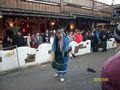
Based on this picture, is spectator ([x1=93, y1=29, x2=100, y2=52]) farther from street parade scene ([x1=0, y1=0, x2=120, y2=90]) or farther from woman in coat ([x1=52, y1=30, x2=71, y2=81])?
woman in coat ([x1=52, y1=30, x2=71, y2=81])

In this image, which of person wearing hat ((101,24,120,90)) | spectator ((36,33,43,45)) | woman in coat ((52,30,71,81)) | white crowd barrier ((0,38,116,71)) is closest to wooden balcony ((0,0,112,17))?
spectator ((36,33,43,45))

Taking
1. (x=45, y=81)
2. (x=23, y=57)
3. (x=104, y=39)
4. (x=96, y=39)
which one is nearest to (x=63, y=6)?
(x=104, y=39)

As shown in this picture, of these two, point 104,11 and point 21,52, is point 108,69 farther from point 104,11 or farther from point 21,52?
point 104,11

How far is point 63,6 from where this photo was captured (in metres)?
26.3

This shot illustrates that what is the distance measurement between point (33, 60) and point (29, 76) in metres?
3.13

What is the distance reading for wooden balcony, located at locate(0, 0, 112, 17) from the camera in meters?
19.6

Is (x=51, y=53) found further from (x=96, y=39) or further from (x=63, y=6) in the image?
→ (x=63, y=6)

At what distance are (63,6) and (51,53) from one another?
16.3 m

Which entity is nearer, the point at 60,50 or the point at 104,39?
the point at 60,50

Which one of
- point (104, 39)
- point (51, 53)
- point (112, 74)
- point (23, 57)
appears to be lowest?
point (104, 39)

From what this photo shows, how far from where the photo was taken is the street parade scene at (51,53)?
8.88m

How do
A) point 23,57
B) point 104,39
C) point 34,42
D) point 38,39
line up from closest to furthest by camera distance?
point 23,57
point 34,42
point 38,39
point 104,39

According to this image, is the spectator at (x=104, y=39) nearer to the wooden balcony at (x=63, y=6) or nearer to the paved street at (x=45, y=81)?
the wooden balcony at (x=63, y=6)

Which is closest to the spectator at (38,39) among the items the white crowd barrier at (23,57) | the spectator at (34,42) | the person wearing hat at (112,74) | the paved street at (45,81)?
the spectator at (34,42)
